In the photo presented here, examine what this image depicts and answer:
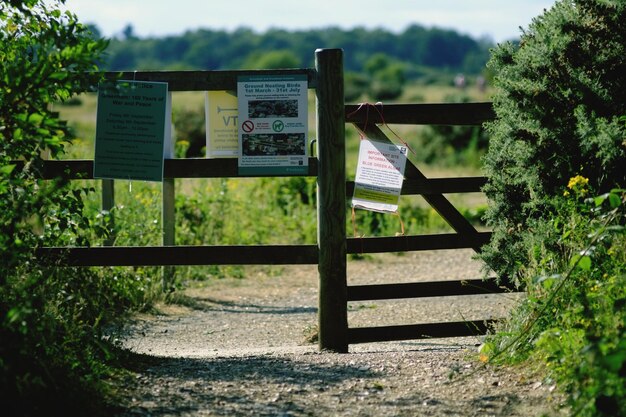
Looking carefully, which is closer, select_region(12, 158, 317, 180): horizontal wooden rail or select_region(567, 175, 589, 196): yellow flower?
select_region(567, 175, 589, 196): yellow flower

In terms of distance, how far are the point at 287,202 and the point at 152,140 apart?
240 inches

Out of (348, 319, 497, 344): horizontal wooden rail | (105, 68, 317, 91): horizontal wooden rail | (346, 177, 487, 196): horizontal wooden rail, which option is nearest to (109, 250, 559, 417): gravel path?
(348, 319, 497, 344): horizontal wooden rail

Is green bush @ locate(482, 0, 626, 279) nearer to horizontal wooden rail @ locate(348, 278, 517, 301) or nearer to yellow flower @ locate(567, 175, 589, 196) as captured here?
yellow flower @ locate(567, 175, 589, 196)

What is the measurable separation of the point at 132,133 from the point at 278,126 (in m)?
0.97

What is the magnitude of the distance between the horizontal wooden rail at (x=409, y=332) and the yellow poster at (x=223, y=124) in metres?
1.51

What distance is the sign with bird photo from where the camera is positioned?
630 cm

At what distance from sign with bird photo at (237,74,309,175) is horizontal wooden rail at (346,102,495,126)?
478 millimetres

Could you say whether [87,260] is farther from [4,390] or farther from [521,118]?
[521,118]

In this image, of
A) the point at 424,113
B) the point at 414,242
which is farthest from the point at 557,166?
the point at 414,242

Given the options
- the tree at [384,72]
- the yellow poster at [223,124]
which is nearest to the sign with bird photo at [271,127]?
the yellow poster at [223,124]

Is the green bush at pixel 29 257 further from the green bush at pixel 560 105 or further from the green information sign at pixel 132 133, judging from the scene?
the green bush at pixel 560 105

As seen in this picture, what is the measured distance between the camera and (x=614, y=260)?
5270 millimetres

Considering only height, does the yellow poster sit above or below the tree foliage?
below

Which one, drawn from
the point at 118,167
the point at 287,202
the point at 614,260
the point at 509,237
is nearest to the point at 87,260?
the point at 118,167
